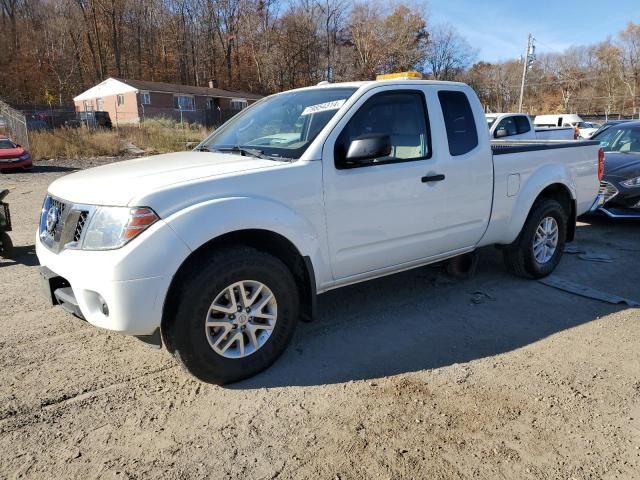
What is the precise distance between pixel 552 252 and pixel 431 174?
227 centimetres

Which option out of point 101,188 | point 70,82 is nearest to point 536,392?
point 101,188

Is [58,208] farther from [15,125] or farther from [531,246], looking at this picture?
[15,125]

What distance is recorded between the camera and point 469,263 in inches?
200

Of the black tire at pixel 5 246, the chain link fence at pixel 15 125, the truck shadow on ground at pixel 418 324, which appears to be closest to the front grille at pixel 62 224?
the truck shadow on ground at pixel 418 324

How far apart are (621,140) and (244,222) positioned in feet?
27.8

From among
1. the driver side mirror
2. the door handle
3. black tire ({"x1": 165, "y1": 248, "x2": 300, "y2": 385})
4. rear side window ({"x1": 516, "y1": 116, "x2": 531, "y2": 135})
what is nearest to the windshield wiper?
the driver side mirror

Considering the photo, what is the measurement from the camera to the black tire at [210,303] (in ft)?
9.90

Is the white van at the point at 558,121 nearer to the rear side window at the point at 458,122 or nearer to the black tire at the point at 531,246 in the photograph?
the black tire at the point at 531,246

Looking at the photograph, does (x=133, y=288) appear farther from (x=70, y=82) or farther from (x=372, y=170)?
(x=70, y=82)

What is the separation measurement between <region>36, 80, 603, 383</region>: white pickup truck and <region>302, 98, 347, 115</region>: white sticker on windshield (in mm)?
23

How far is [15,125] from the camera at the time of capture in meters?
26.4

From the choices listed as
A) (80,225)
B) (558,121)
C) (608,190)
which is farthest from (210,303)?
(558,121)

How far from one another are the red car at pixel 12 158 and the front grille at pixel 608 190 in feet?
62.1

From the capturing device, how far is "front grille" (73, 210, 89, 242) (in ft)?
9.95
